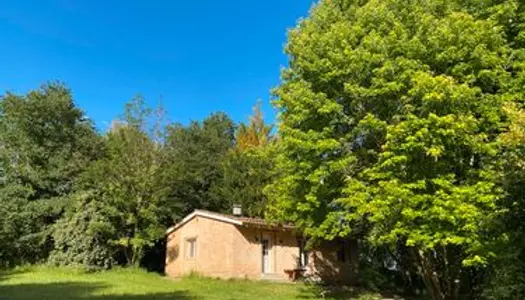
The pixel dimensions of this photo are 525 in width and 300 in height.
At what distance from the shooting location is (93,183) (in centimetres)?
2719

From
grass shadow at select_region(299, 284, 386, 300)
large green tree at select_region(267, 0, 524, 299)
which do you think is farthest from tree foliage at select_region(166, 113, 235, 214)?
large green tree at select_region(267, 0, 524, 299)

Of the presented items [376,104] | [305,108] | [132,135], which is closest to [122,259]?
[132,135]

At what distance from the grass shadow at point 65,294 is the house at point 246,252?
7035mm

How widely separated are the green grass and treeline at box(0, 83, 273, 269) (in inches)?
124

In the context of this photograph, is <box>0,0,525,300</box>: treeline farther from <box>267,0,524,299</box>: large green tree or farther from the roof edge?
the roof edge

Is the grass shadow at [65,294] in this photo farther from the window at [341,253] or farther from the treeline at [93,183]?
the window at [341,253]

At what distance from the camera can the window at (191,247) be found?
25.5 metres

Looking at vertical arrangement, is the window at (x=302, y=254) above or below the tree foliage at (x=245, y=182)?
below

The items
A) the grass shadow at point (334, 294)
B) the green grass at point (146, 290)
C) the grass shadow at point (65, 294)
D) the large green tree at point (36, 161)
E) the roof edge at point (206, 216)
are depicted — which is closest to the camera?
the grass shadow at point (65, 294)

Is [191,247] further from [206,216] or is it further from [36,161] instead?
[36,161]

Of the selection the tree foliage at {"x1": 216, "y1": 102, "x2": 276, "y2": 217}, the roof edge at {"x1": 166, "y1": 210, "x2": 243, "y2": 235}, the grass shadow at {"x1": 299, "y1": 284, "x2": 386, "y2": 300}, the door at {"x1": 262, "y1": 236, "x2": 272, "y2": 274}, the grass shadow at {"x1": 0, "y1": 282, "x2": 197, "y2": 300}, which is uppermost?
the tree foliage at {"x1": 216, "y1": 102, "x2": 276, "y2": 217}

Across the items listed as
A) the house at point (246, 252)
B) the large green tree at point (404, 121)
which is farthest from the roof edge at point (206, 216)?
the large green tree at point (404, 121)

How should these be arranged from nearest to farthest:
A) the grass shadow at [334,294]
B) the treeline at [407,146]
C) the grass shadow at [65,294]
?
the treeline at [407,146]
the grass shadow at [65,294]
the grass shadow at [334,294]

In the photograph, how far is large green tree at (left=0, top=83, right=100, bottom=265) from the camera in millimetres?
27094
